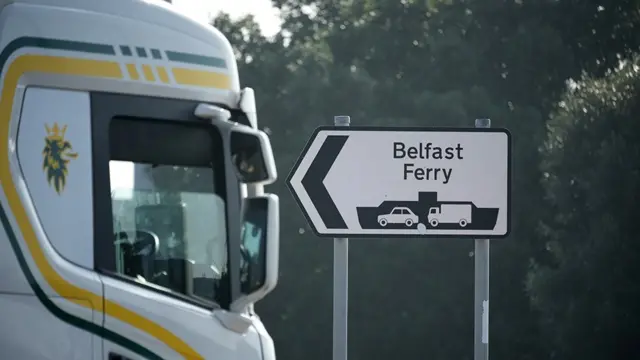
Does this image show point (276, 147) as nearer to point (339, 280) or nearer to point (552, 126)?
point (552, 126)

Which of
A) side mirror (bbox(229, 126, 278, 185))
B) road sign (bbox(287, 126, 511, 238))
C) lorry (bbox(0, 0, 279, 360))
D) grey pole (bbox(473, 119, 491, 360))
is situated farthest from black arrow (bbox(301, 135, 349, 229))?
side mirror (bbox(229, 126, 278, 185))

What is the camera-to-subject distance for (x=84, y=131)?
432cm

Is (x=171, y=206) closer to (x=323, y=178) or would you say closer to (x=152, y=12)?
(x=152, y=12)

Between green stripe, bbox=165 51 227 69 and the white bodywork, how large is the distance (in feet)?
6.16

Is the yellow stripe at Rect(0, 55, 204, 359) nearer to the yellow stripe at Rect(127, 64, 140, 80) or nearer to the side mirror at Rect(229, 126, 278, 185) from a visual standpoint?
the yellow stripe at Rect(127, 64, 140, 80)

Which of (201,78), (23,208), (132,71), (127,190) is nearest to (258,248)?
(127,190)

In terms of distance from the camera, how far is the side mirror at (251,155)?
15.2ft

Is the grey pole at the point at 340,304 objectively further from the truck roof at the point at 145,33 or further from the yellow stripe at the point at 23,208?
the yellow stripe at the point at 23,208

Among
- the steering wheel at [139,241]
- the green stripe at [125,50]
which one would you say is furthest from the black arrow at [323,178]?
the green stripe at [125,50]

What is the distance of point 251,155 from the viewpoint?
4668 millimetres

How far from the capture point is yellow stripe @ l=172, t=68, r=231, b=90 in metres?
4.57

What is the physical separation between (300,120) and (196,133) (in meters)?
32.0

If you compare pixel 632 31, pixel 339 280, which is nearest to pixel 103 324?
pixel 339 280

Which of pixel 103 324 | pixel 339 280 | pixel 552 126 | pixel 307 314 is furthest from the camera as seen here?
pixel 307 314
